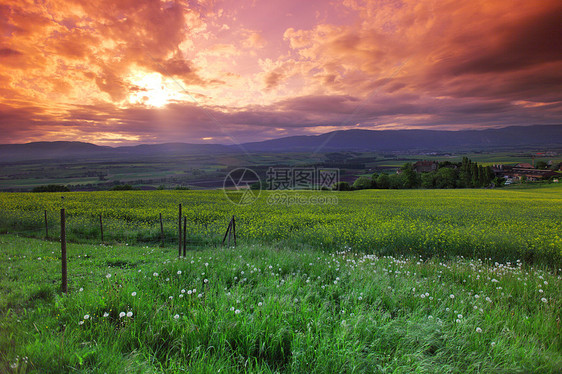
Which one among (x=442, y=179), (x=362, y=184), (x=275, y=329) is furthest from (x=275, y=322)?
(x=442, y=179)

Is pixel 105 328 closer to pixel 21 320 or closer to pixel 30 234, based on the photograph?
pixel 21 320

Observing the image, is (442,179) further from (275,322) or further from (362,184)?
(275,322)

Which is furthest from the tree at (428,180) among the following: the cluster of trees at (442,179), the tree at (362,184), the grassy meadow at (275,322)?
the grassy meadow at (275,322)

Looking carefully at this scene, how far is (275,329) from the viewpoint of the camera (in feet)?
10.1

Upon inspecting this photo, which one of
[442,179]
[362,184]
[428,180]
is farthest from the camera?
[428,180]

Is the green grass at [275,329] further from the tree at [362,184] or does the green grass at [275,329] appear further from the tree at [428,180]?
the tree at [428,180]

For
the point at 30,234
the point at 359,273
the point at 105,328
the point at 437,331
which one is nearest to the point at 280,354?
the point at 437,331

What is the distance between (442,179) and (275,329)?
80.6 metres

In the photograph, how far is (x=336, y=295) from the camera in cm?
435

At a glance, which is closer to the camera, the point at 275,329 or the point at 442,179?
the point at 275,329

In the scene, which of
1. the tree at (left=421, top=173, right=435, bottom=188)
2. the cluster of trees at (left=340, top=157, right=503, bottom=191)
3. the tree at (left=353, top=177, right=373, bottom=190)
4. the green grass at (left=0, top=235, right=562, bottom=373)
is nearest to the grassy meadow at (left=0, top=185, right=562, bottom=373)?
the green grass at (left=0, top=235, right=562, bottom=373)

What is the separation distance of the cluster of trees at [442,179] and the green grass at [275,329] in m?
62.1

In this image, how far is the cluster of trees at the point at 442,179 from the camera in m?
65.8

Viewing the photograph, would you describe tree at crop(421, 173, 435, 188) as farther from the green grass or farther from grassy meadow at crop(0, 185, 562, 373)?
the green grass
